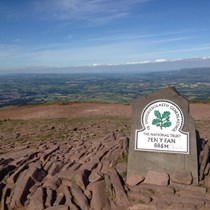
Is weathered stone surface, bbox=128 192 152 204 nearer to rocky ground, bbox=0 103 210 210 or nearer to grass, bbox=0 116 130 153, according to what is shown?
rocky ground, bbox=0 103 210 210

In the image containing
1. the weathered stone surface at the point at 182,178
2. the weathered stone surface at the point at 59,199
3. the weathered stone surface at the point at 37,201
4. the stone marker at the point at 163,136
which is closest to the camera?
the weathered stone surface at the point at 37,201

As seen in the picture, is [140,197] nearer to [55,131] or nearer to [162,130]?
[162,130]

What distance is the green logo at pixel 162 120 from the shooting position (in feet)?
29.5

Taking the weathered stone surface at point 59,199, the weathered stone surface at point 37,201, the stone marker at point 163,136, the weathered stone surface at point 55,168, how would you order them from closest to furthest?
1. the weathered stone surface at point 37,201
2. the weathered stone surface at point 59,199
3. the stone marker at point 163,136
4. the weathered stone surface at point 55,168

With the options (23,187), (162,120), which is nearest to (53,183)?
(23,187)

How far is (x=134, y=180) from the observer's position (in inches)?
343

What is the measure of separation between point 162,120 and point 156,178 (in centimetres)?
154

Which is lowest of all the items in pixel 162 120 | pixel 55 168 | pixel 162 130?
pixel 55 168

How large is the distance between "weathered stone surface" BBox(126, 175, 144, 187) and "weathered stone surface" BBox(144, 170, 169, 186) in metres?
0.14

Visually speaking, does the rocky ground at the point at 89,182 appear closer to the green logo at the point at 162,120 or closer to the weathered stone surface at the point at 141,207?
the weathered stone surface at the point at 141,207

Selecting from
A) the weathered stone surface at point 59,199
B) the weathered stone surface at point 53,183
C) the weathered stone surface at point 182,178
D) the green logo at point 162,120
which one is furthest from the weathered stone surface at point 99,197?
the green logo at point 162,120

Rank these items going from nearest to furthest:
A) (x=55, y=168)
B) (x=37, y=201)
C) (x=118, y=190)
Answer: (x=37, y=201), (x=118, y=190), (x=55, y=168)

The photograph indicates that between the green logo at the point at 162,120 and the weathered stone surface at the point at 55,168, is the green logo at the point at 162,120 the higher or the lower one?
the higher one

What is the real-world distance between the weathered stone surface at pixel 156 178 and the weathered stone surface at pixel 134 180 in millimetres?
143
